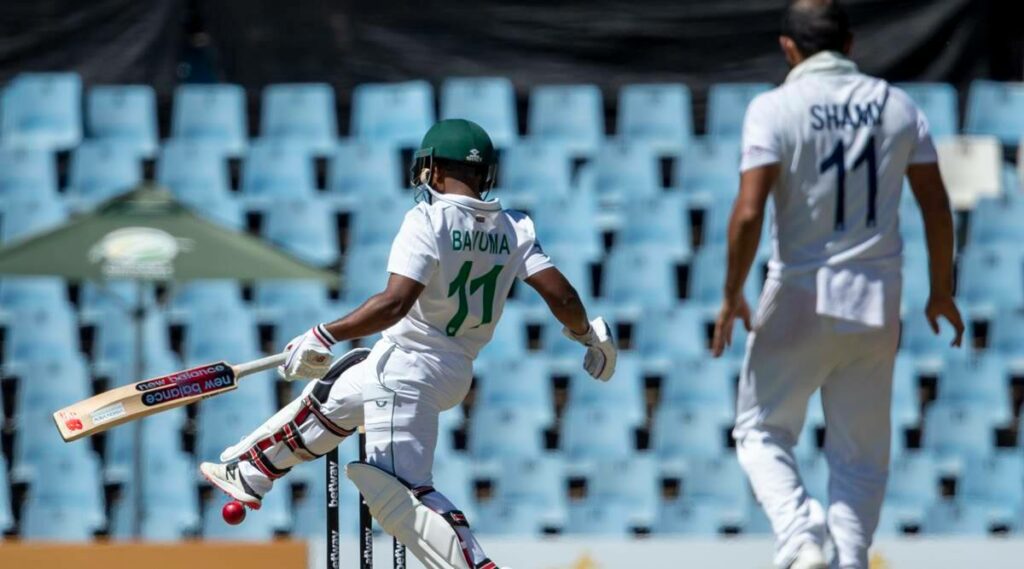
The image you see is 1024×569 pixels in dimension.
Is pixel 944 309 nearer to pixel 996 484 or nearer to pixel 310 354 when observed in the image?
pixel 310 354

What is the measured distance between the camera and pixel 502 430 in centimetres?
841

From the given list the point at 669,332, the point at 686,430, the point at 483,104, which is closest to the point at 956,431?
the point at 686,430

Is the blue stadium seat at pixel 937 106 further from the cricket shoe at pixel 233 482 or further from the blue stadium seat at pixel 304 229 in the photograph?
the cricket shoe at pixel 233 482

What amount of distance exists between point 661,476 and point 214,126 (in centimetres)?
325

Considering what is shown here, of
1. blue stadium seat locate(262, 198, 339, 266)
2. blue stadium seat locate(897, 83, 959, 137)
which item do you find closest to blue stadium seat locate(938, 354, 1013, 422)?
blue stadium seat locate(897, 83, 959, 137)

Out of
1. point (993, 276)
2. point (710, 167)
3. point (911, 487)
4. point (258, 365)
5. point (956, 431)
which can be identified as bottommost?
point (911, 487)

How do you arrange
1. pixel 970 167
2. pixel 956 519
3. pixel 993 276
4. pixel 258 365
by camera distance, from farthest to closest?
pixel 970 167, pixel 993 276, pixel 956 519, pixel 258 365

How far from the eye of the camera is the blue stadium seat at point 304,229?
896cm

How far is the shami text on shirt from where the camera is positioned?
14.4 feet

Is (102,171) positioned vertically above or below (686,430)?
above

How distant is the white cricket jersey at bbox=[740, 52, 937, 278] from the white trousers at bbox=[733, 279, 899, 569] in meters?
0.11

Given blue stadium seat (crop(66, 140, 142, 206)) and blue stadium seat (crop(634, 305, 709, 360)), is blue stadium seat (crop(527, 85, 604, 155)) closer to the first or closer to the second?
blue stadium seat (crop(634, 305, 709, 360))

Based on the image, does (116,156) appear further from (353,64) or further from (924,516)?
(924,516)

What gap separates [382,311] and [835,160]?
1.19m
